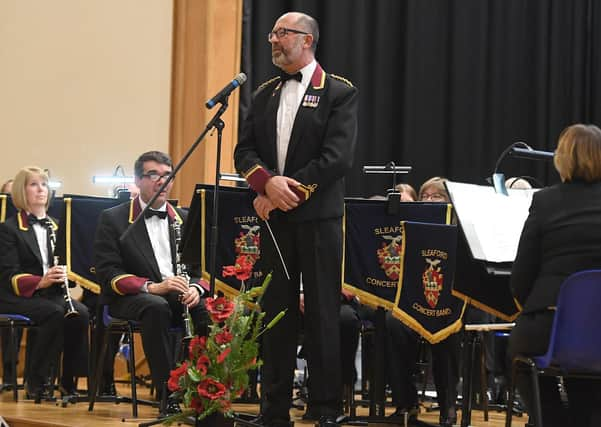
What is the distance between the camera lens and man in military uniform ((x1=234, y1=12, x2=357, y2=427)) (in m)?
4.04

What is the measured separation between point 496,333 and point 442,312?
1361 mm

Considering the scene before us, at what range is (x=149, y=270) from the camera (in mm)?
5180

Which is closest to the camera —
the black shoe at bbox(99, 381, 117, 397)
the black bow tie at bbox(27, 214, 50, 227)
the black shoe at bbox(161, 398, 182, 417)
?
the black shoe at bbox(161, 398, 182, 417)

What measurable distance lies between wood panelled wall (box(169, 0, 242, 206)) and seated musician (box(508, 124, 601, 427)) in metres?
4.10

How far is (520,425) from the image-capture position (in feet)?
16.7

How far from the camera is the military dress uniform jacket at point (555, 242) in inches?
131

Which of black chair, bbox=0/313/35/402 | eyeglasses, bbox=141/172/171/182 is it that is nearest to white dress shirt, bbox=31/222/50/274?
black chair, bbox=0/313/35/402

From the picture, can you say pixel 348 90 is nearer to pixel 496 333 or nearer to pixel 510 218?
pixel 510 218

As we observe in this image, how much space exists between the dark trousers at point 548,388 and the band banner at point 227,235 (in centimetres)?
168

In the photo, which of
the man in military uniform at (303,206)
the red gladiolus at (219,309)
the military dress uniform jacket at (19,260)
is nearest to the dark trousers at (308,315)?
the man in military uniform at (303,206)

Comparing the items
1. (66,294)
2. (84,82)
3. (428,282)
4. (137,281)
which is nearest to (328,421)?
(428,282)

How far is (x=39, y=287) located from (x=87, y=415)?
3.52ft

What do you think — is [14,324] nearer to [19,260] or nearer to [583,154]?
[19,260]

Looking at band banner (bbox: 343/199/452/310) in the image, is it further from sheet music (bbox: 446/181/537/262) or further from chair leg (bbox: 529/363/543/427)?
chair leg (bbox: 529/363/543/427)
